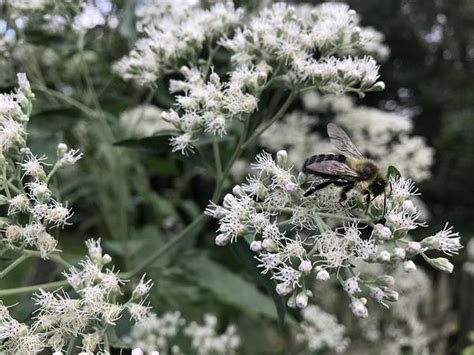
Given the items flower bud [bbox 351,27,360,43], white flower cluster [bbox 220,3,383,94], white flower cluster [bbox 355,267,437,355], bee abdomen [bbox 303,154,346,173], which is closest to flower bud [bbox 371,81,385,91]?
white flower cluster [bbox 220,3,383,94]

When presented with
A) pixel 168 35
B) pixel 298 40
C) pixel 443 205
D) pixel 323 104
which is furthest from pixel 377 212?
pixel 443 205

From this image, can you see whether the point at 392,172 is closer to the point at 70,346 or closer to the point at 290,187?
the point at 290,187

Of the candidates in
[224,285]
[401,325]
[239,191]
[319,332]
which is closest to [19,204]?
[239,191]

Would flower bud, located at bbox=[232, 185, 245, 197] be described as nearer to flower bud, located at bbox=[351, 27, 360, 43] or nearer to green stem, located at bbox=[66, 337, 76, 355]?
green stem, located at bbox=[66, 337, 76, 355]

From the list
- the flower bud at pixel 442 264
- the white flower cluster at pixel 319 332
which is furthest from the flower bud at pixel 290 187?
the white flower cluster at pixel 319 332

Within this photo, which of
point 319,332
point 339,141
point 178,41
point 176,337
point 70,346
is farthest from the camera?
point 319,332
